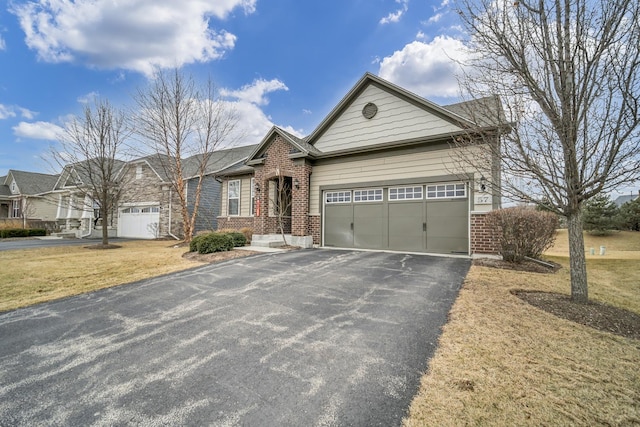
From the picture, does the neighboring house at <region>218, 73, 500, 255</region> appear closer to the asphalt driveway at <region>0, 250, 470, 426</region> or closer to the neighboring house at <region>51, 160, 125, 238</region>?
the asphalt driveway at <region>0, 250, 470, 426</region>

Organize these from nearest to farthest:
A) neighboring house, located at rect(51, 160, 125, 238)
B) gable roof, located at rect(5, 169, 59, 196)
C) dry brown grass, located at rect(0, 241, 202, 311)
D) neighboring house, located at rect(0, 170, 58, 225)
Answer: dry brown grass, located at rect(0, 241, 202, 311) < neighboring house, located at rect(51, 160, 125, 238) < neighboring house, located at rect(0, 170, 58, 225) < gable roof, located at rect(5, 169, 59, 196)

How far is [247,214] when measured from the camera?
15.3 metres

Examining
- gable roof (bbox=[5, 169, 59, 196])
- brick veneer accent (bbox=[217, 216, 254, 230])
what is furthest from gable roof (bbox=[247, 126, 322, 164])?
gable roof (bbox=[5, 169, 59, 196])

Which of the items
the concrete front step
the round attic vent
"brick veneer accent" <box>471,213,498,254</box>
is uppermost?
the round attic vent

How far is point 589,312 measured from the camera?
163 inches

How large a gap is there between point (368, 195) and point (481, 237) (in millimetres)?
4369

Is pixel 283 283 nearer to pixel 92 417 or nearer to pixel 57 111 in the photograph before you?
pixel 92 417

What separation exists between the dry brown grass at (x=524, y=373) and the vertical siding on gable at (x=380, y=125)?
739cm

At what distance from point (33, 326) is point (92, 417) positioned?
3.41m

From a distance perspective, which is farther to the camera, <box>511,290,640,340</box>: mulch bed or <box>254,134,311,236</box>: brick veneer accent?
<box>254,134,311,236</box>: brick veneer accent

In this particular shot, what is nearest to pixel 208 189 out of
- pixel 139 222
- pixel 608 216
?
pixel 139 222

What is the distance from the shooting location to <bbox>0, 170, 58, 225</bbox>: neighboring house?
28.2 metres

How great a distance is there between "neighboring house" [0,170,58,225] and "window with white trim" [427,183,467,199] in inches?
1415

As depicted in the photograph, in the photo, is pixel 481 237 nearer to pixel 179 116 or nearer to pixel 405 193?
pixel 405 193
